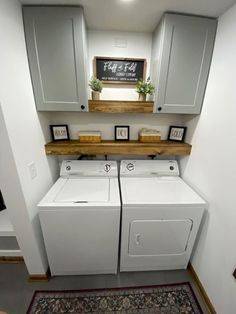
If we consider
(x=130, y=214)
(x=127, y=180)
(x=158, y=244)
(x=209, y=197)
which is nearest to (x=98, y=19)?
(x=127, y=180)

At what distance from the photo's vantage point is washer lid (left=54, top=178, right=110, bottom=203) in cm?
130

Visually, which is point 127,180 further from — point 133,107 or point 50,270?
point 50,270

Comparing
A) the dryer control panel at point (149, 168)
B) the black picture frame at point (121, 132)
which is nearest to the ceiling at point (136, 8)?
the black picture frame at point (121, 132)

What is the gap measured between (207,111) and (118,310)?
2.02 meters

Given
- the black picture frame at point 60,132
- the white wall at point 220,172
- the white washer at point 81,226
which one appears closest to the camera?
the white wall at point 220,172

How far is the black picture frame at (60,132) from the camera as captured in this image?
169 centimetres

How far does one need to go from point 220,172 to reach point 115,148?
1009mm

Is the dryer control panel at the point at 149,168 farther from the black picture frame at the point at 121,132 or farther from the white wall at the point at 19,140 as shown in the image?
the white wall at the point at 19,140

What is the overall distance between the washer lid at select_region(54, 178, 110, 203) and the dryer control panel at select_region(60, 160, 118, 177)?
0.08m

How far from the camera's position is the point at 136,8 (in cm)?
118

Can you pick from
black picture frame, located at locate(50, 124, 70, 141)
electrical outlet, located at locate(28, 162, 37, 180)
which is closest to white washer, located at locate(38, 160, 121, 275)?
electrical outlet, located at locate(28, 162, 37, 180)

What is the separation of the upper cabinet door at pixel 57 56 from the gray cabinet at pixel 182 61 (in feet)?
2.37

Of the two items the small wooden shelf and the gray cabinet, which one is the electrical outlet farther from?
the gray cabinet

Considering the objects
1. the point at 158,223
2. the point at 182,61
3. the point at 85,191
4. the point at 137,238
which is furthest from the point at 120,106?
the point at 137,238
